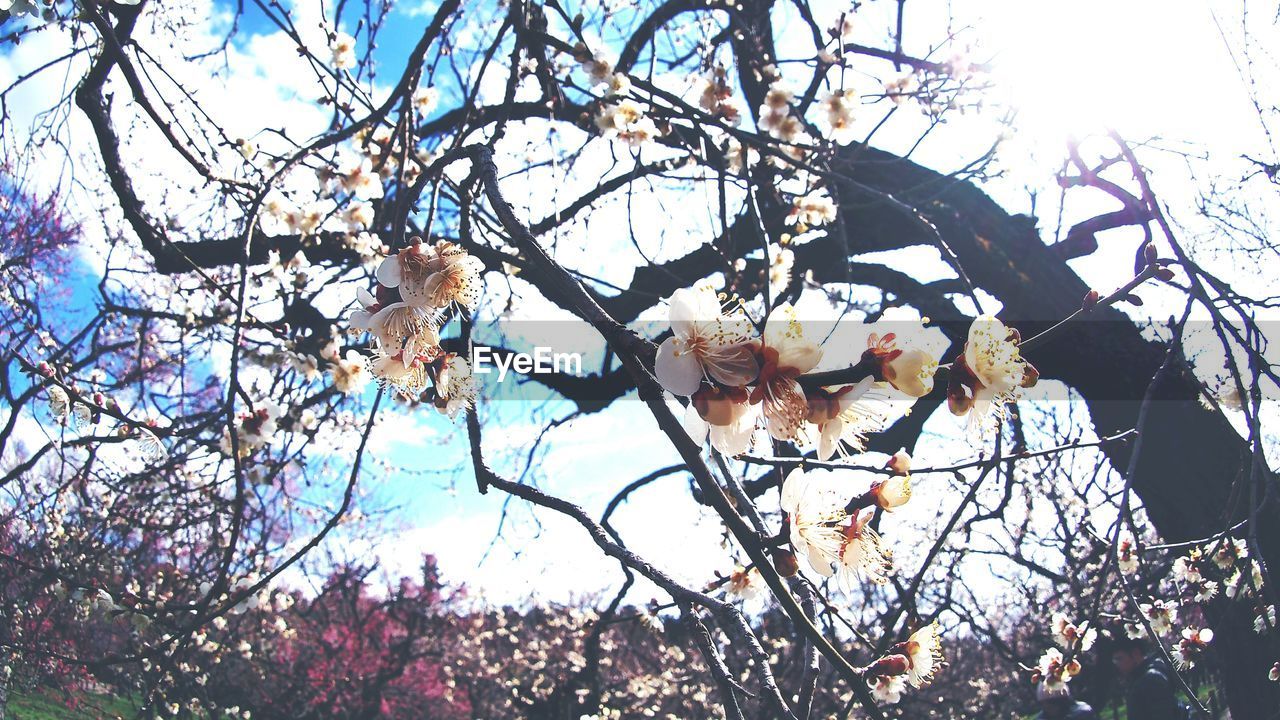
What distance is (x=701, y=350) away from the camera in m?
0.70

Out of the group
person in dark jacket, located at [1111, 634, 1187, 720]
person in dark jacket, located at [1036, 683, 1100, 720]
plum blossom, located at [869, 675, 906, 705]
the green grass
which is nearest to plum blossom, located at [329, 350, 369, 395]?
plum blossom, located at [869, 675, 906, 705]

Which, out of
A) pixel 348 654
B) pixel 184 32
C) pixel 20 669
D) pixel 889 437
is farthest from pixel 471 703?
pixel 184 32

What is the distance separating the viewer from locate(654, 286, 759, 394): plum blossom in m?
0.65

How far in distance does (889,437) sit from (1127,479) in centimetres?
231

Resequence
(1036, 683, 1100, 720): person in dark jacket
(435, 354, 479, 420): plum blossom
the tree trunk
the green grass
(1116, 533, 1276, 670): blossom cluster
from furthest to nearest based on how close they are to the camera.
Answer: the green grass
(1036, 683, 1100, 720): person in dark jacket
the tree trunk
(1116, 533, 1276, 670): blossom cluster
(435, 354, 479, 420): plum blossom

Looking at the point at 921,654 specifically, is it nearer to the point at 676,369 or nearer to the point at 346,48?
the point at 676,369

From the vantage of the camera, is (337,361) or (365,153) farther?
(365,153)

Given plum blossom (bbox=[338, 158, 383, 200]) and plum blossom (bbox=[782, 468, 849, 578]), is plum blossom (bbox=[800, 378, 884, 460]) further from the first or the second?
plum blossom (bbox=[338, 158, 383, 200])

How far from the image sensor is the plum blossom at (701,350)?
0.65 meters

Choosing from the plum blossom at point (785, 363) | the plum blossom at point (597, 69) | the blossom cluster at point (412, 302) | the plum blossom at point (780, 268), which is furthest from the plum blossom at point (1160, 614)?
the blossom cluster at point (412, 302)

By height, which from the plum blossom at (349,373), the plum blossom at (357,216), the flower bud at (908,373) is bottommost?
the flower bud at (908,373)

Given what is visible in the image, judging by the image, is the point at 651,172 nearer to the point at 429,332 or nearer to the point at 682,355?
the point at 429,332

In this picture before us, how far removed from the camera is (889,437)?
3654 millimetres

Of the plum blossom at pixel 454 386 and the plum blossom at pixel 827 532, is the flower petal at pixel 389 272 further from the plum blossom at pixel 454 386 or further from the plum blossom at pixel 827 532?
the plum blossom at pixel 827 532
